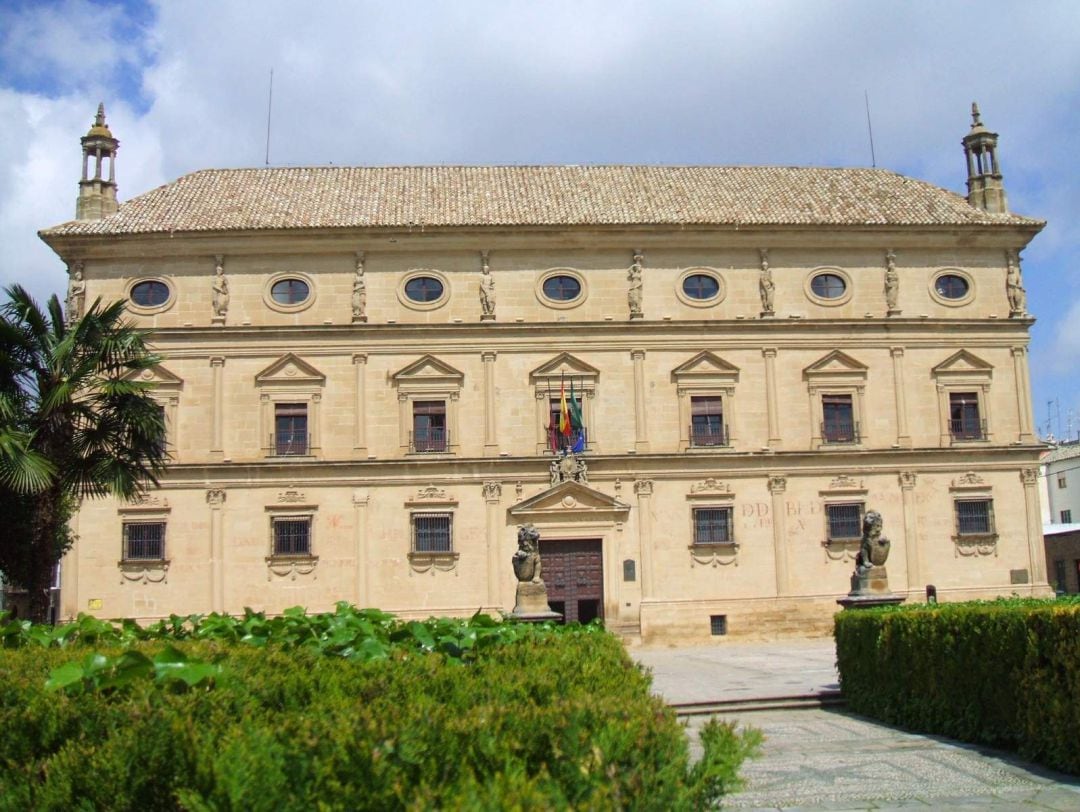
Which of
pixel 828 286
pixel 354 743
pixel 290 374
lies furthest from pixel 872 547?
pixel 354 743

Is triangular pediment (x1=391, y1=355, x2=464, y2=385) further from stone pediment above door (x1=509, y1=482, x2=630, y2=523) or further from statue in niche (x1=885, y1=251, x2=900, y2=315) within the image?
statue in niche (x1=885, y1=251, x2=900, y2=315)

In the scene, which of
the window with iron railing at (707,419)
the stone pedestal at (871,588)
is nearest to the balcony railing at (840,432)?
the window with iron railing at (707,419)

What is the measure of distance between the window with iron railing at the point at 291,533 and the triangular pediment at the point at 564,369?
8.13m

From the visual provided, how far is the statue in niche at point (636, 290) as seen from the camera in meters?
34.2

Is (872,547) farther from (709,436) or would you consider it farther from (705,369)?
(705,369)

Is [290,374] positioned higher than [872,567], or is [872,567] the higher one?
[290,374]

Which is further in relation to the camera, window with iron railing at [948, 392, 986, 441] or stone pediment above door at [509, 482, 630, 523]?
window with iron railing at [948, 392, 986, 441]

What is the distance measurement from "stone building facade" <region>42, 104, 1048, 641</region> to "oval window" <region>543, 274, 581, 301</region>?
0.07 metres

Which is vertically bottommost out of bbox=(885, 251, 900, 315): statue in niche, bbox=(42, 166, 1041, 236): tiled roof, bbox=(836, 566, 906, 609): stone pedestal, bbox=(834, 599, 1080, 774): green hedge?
bbox=(834, 599, 1080, 774): green hedge

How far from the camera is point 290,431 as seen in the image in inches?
1313

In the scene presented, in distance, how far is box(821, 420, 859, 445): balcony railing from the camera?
34188 millimetres

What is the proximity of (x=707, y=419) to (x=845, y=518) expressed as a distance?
16.9 feet

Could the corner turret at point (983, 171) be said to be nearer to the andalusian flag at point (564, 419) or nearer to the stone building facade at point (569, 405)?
the stone building facade at point (569, 405)

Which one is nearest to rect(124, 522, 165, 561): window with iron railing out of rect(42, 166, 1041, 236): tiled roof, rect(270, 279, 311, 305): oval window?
rect(270, 279, 311, 305): oval window
